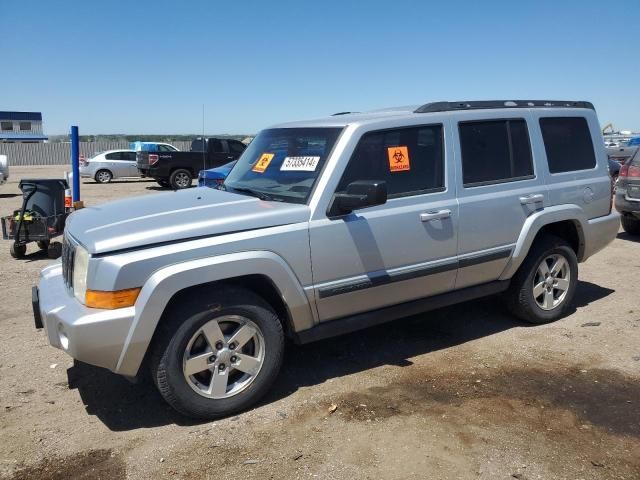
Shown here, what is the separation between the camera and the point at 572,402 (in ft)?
12.4

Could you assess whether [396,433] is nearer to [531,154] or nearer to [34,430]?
[34,430]

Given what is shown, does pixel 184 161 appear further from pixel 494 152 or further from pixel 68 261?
pixel 68 261

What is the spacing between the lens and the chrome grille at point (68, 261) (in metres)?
3.64

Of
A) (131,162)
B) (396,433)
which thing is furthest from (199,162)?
(396,433)

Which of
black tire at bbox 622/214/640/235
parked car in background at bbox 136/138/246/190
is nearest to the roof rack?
black tire at bbox 622/214/640/235

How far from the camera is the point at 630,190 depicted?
920cm

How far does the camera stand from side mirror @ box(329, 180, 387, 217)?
3.59 metres

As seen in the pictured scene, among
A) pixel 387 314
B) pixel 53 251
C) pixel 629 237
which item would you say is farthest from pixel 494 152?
pixel 53 251

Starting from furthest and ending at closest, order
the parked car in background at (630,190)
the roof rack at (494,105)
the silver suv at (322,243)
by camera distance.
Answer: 1. the parked car in background at (630,190)
2. the roof rack at (494,105)
3. the silver suv at (322,243)

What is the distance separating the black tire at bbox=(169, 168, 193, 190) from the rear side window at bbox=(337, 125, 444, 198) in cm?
1703

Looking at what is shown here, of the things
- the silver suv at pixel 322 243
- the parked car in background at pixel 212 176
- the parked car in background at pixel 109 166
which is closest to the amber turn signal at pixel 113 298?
the silver suv at pixel 322 243

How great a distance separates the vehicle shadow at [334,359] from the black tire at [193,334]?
0.18 m

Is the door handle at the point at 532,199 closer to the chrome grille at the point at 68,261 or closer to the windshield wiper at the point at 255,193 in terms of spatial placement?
the windshield wiper at the point at 255,193

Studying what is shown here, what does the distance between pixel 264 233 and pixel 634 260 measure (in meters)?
6.43
